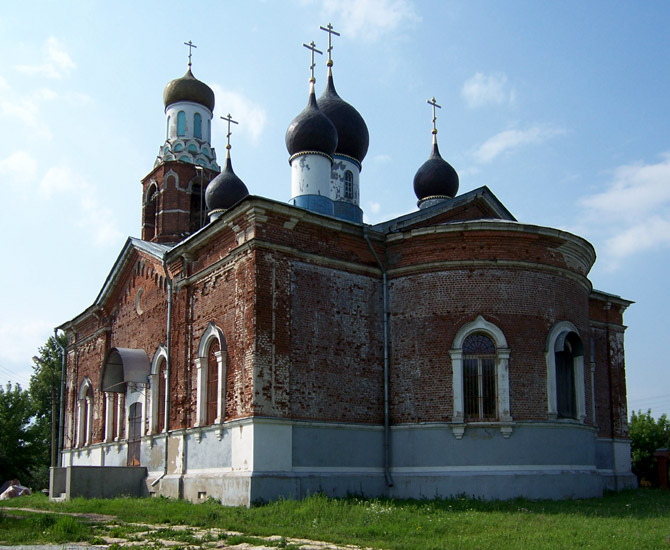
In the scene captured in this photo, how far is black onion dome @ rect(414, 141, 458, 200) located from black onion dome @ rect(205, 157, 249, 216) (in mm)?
5158

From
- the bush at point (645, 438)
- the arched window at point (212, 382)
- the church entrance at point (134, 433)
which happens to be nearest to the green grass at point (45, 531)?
the arched window at point (212, 382)

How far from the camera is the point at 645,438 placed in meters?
29.3

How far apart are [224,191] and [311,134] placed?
5.04m

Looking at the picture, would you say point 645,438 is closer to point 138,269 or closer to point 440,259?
point 440,259

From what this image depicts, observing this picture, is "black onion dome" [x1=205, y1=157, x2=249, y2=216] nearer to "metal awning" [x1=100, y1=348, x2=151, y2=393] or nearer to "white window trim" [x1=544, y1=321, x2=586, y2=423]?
"metal awning" [x1=100, y1=348, x2=151, y2=393]

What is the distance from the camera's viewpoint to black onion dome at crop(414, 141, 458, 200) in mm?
21984

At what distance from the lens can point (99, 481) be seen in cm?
1741

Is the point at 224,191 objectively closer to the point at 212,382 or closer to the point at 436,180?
the point at 436,180

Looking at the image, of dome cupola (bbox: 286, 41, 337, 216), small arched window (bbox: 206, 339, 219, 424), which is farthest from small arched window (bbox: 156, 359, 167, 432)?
dome cupola (bbox: 286, 41, 337, 216)

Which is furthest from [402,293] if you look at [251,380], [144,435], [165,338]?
[144,435]

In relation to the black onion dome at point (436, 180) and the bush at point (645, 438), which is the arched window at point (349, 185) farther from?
the bush at point (645, 438)

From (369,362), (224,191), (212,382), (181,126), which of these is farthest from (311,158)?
(181,126)

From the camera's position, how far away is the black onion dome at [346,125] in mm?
20500

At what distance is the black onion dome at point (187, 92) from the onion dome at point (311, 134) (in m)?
6.66
